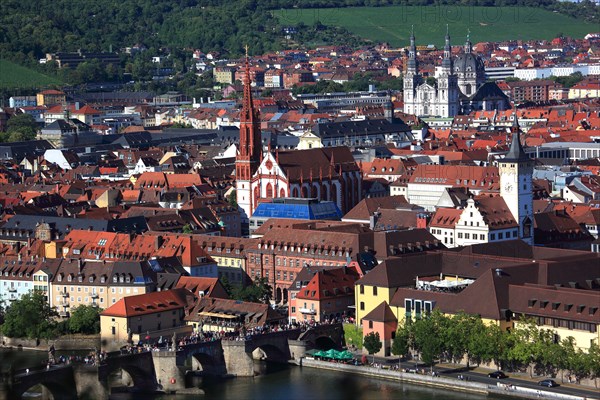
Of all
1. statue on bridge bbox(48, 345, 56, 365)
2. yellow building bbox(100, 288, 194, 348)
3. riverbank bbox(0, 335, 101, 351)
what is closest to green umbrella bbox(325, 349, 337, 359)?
yellow building bbox(100, 288, 194, 348)

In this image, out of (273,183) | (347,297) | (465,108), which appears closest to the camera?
(347,297)

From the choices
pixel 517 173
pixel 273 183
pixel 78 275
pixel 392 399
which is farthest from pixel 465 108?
pixel 392 399

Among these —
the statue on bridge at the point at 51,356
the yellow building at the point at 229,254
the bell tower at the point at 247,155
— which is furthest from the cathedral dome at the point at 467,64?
the statue on bridge at the point at 51,356

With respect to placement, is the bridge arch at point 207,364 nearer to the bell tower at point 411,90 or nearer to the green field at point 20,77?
the bell tower at point 411,90

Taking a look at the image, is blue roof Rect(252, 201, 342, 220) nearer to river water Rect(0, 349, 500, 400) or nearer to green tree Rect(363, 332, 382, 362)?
green tree Rect(363, 332, 382, 362)

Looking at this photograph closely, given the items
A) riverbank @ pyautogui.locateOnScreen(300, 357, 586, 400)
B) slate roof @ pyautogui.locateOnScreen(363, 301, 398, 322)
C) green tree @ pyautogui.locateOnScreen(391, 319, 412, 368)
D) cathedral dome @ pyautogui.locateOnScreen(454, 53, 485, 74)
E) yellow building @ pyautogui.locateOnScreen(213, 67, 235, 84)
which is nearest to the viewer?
riverbank @ pyautogui.locateOnScreen(300, 357, 586, 400)

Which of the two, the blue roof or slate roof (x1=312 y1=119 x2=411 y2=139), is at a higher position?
slate roof (x1=312 y1=119 x2=411 y2=139)

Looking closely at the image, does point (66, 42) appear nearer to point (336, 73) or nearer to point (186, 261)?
point (336, 73)
